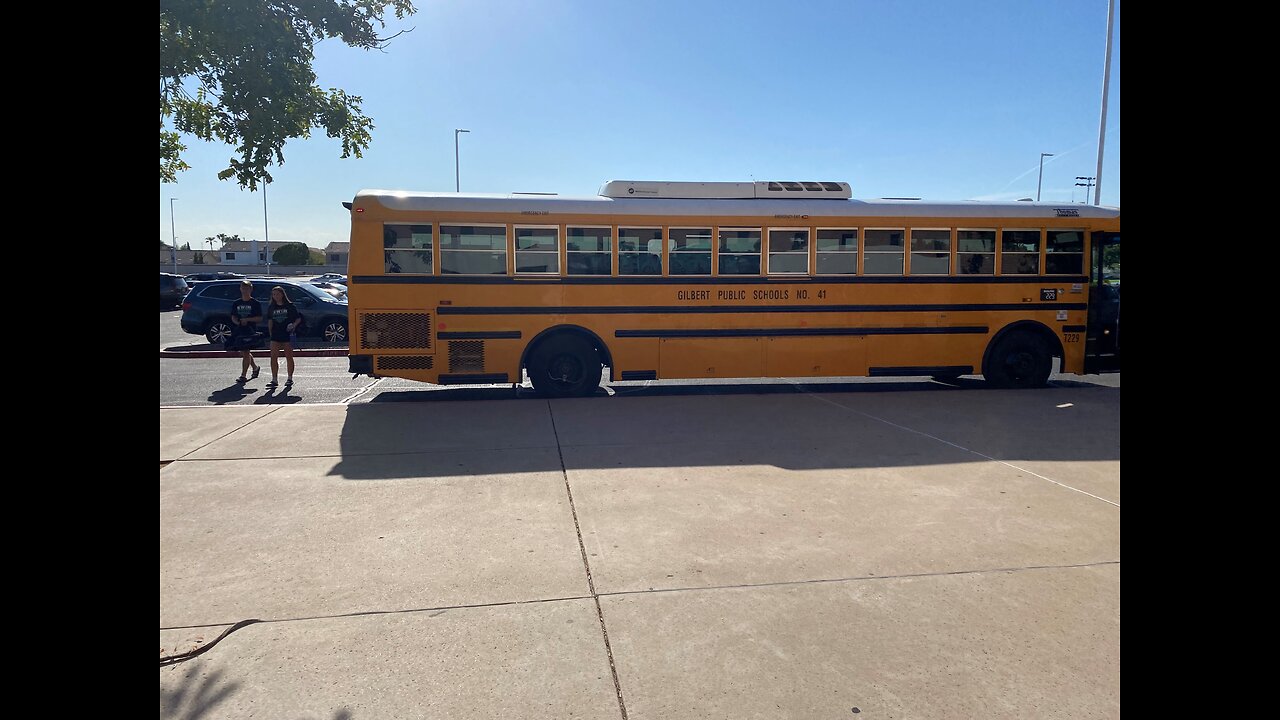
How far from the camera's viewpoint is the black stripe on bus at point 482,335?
9.78m

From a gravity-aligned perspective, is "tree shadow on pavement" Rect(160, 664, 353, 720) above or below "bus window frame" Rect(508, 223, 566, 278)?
below

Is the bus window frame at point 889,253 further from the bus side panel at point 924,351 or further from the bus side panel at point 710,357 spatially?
the bus side panel at point 710,357

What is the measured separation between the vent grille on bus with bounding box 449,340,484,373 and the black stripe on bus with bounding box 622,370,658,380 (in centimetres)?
198

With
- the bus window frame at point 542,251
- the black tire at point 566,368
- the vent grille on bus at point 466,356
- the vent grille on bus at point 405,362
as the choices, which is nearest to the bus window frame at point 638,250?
the bus window frame at point 542,251

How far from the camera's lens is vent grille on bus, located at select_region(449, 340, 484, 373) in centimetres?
980

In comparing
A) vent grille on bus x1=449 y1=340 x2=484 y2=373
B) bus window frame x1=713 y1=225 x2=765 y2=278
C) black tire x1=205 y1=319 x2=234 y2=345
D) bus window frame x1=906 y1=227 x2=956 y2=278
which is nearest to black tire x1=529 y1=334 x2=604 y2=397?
vent grille on bus x1=449 y1=340 x2=484 y2=373

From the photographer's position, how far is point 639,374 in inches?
403

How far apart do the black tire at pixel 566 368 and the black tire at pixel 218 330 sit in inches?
395

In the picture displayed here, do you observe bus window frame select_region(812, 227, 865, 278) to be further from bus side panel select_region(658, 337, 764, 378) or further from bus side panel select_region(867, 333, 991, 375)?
bus side panel select_region(658, 337, 764, 378)
